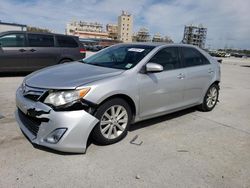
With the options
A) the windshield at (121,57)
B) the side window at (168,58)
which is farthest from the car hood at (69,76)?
the side window at (168,58)

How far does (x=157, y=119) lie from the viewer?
181 inches

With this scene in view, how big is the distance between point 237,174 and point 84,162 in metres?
1.90

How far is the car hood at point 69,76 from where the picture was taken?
3037mm

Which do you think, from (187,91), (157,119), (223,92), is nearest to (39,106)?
(157,119)

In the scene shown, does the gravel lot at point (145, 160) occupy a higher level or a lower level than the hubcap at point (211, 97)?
lower

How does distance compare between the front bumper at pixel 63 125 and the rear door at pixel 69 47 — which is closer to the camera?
the front bumper at pixel 63 125

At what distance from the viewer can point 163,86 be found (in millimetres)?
3945

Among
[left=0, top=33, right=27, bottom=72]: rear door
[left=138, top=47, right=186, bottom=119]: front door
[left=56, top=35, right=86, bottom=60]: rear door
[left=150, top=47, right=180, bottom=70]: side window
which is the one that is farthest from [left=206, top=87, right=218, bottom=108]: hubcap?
[left=0, top=33, right=27, bottom=72]: rear door

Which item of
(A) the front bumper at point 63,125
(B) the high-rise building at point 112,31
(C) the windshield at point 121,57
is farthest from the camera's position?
(B) the high-rise building at point 112,31

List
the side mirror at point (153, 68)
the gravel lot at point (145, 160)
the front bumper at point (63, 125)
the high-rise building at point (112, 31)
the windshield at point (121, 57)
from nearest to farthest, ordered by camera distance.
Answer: the gravel lot at point (145, 160), the front bumper at point (63, 125), the side mirror at point (153, 68), the windshield at point (121, 57), the high-rise building at point (112, 31)

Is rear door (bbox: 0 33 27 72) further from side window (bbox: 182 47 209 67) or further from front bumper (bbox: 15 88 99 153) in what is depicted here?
side window (bbox: 182 47 209 67)

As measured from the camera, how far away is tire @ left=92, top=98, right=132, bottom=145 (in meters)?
3.19

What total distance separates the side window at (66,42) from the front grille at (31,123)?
20.5ft

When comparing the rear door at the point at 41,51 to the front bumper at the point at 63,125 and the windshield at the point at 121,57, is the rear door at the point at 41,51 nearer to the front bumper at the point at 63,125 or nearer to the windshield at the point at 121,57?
the windshield at the point at 121,57
